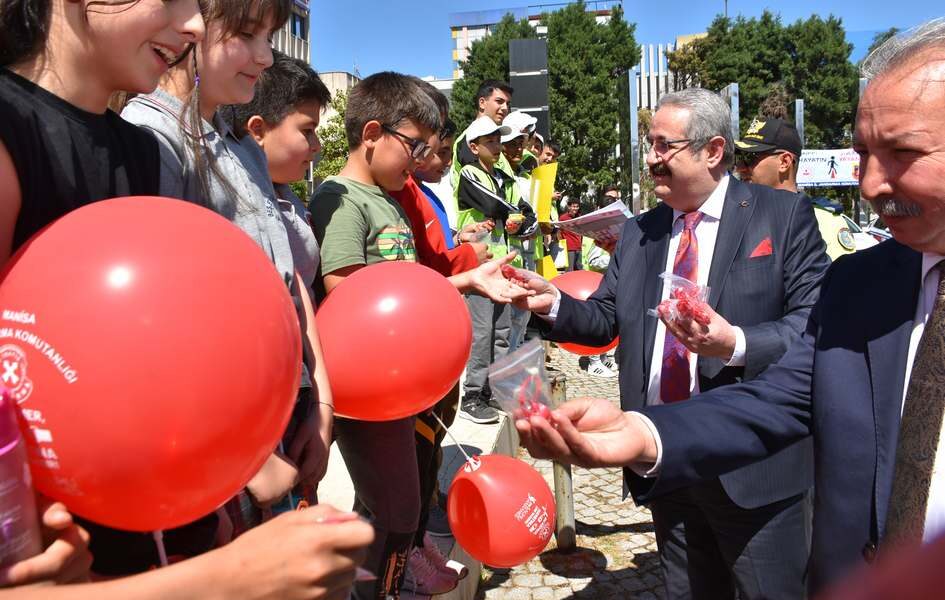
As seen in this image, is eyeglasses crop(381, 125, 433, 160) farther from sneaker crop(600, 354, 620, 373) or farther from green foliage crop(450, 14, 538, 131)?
green foliage crop(450, 14, 538, 131)

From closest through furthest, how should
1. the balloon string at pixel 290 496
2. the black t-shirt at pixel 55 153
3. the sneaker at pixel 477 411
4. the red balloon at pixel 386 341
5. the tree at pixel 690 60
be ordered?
the black t-shirt at pixel 55 153 → the balloon string at pixel 290 496 → the red balloon at pixel 386 341 → the sneaker at pixel 477 411 → the tree at pixel 690 60

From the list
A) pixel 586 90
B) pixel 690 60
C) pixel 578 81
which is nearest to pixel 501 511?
pixel 586 90

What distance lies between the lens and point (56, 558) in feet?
3.11

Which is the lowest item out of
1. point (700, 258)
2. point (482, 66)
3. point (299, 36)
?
point (700, 258)

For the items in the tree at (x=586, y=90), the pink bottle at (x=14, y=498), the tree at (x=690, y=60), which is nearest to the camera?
the pink bottle at (x=14, y=498)

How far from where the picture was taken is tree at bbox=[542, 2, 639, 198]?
127 ft

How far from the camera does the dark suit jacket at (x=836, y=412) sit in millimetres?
1633

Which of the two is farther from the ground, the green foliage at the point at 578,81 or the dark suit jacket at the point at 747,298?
the green foliage at the point at 578,81

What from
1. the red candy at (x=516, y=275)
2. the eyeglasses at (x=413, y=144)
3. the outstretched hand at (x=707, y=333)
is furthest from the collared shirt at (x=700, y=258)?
the eyeglasses at (x=413, y=144)

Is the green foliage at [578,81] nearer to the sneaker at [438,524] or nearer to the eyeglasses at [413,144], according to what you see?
the sneaker at [438,524]

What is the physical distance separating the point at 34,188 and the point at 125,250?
0.26 m

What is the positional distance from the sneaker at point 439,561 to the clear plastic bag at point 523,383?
62.4 inches

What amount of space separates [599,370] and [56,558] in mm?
7619

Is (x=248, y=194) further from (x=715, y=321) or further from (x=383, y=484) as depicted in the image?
(x=715, y=321)
